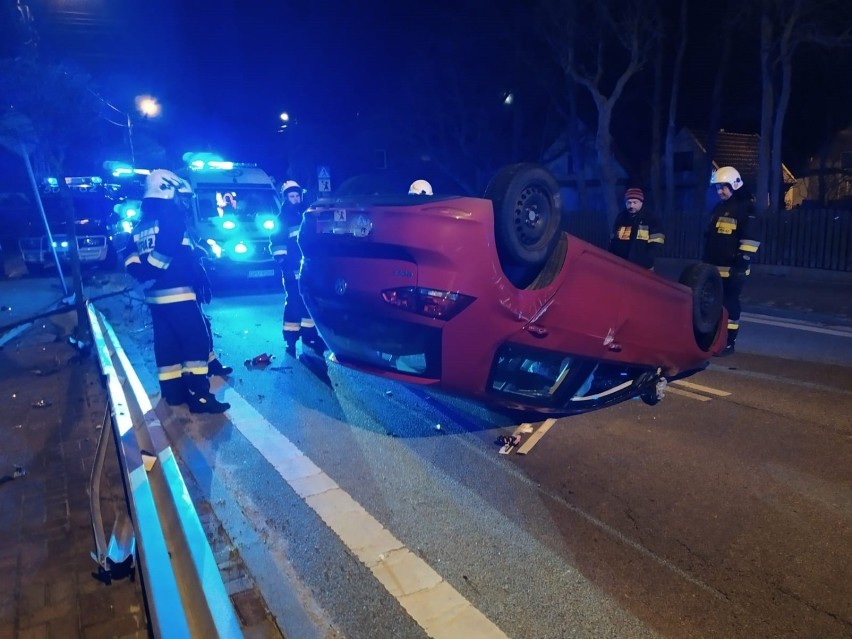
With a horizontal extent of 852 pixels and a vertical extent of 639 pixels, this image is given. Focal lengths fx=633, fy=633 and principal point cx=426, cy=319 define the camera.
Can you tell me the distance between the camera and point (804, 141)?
26625mm

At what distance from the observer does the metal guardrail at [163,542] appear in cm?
239

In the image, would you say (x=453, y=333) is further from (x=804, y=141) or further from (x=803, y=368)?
(x=804, y=141)

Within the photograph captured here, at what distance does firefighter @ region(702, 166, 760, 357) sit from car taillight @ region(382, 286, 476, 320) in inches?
165

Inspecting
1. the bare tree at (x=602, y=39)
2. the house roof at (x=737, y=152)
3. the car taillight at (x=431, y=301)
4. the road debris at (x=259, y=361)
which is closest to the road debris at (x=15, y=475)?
the road debris at (x=259, y=361)

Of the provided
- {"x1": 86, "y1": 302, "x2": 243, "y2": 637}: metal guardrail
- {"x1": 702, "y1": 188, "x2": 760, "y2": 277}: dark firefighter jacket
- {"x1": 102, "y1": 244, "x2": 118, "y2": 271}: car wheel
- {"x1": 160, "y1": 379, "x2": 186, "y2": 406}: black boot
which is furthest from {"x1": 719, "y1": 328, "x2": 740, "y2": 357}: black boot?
{"x1": 102, "y1": 244, "x2": 118, "y2": 271}: car wheel

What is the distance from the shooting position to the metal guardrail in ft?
7.86

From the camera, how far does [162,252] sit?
5.15 m

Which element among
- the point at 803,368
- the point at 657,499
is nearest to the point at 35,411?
the point at 657,499

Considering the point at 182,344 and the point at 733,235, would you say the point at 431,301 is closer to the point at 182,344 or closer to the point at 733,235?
the point at 182,344

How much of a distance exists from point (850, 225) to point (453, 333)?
13128mm

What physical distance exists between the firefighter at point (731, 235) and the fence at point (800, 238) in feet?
27.5

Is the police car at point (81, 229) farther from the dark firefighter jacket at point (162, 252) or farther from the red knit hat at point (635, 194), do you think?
the red knit hat at point (635, 194)

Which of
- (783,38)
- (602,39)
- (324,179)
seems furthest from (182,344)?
(602,39)

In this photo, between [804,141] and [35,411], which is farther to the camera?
[804,141]
